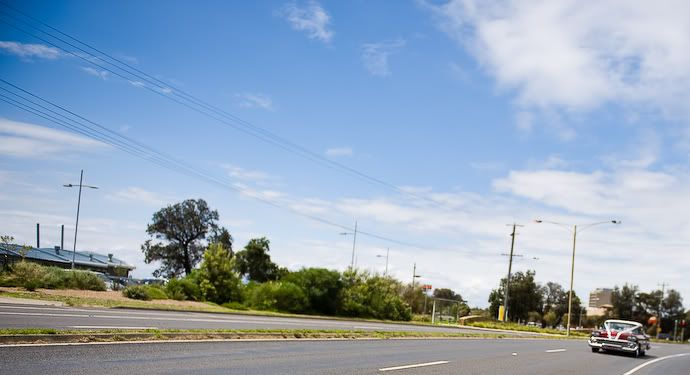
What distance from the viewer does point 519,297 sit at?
97.9m

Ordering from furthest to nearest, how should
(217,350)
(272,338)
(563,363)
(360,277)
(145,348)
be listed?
1. (360,277)
2. (563,363)
3. (272,338)
4. (217,350)
5. (145,348)

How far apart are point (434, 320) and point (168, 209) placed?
40.3m

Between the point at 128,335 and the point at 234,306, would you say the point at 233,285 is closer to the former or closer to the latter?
the point at 234,306

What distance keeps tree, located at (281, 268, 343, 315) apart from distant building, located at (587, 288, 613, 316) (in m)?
99.7

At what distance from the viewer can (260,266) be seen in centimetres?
8169

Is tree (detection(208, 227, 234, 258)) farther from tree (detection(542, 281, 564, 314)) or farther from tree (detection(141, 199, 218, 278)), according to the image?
tree (detection(542, 281, 564, 314))

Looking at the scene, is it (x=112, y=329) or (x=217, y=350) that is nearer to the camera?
(x=217, y=350)

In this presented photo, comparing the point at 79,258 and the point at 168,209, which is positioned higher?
the point at 168,209

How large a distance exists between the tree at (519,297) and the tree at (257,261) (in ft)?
126

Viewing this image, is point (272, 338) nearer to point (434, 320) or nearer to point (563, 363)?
point (563, 363)

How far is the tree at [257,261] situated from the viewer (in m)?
81.1

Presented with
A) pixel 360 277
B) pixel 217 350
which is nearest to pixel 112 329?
pixel 217 350

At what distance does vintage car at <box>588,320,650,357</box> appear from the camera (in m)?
25.3

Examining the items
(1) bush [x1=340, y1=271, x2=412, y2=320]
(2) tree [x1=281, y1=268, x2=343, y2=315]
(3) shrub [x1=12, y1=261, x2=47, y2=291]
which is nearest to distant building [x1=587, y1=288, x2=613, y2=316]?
(1) bush [x1=340, y1=271, x2=412, y2=320]
